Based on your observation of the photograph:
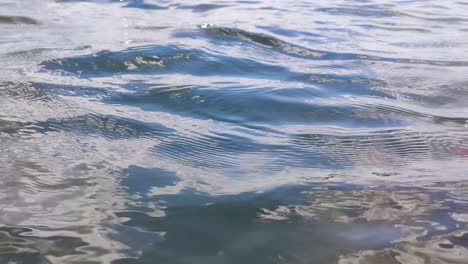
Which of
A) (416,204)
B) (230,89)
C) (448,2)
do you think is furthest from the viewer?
(448,2)

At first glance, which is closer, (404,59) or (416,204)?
(416,204)

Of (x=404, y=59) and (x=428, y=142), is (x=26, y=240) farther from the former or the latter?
(x=404, y=59)

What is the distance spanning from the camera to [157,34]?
5.01m

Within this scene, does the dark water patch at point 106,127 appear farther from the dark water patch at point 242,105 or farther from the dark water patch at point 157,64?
the dark water patch at point 157,64

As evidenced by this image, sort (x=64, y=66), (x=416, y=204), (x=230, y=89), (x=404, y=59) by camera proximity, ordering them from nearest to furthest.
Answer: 1. (x=416, y=204)
2. (x=230, y=89)
3. (x=64, y=66)
4. (x=404, y=59)

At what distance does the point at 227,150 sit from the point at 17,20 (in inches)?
144

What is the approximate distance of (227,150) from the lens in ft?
8.09

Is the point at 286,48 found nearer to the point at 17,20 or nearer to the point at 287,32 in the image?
the point at 287,32

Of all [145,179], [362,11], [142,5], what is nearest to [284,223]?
[145,179]

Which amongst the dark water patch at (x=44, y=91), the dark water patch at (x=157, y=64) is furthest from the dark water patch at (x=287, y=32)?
the dark water patch at (x=44, y=91)

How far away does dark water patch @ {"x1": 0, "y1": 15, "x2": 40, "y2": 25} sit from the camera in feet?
17.2

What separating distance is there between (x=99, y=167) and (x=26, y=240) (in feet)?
1.93

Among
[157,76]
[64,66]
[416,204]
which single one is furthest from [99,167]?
[64,66]

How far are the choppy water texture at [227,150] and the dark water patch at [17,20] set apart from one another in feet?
1.30
